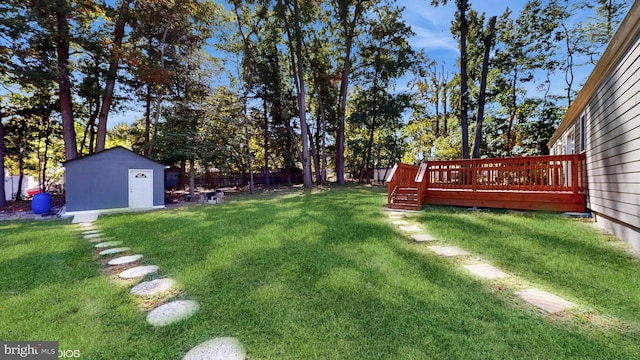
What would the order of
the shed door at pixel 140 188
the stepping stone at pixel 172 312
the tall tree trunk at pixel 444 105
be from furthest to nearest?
the tall tree trunk at pixel 444 105
the shed door at pixel 140 188
the stepping stone at pixel 172 312

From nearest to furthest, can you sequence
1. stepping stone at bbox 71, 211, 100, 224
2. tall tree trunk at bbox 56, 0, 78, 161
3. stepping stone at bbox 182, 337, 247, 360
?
stepping stone at bbox 182, 337, 247, 360 < stepping stone at bbox 71, 211, 100, 224 < tall tree trunk at bbox 56, 0, 78, 161

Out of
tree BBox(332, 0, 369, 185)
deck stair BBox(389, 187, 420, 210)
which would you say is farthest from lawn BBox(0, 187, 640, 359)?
tree BBox(332, 0, 369, 185)

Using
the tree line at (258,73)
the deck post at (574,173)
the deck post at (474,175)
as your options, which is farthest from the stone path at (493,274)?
the tree line at (258,73)

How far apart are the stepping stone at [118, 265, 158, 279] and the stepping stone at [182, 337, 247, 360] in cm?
178

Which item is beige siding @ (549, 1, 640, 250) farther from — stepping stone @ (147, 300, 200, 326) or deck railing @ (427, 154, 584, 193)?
stepping stone @ (147, 300, 200, 326)

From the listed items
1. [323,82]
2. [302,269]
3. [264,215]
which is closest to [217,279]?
[302,269]

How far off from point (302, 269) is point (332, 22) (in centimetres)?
1726

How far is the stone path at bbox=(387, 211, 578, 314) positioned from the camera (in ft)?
6.79

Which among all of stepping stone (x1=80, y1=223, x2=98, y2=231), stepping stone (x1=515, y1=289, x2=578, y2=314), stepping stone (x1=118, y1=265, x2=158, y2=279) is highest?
stepping stone (x1=80, y1=223, x2=98, y2=231)

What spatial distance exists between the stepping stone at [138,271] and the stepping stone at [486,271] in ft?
11.7

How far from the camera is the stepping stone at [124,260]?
11.2 feet

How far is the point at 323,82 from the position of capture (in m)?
17.2

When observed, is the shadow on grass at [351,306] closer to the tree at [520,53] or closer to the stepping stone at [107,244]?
the stepping stone at [107,244]

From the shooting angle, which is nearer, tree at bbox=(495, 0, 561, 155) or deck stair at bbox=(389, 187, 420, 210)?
deck stair at bbox=(389, 187, 420, 210)
